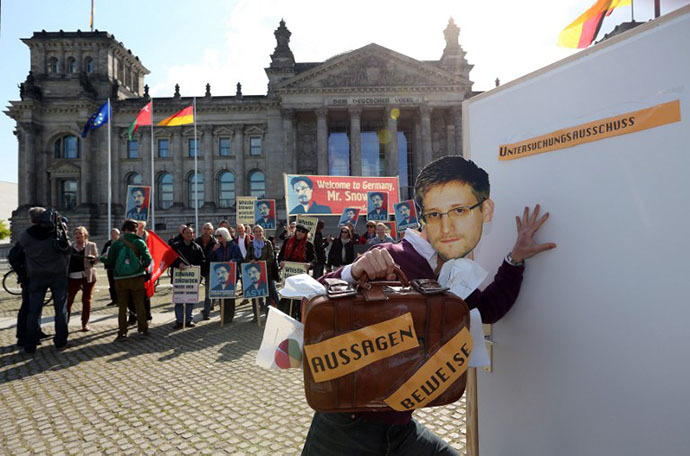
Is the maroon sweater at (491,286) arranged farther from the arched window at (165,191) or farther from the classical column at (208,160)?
the arched window at (165,191)

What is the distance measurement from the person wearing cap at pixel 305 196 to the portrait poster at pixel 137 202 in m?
4.06

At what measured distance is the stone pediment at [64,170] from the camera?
37406 millimetres

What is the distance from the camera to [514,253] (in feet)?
6.16

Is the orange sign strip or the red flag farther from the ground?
the orange sign strip

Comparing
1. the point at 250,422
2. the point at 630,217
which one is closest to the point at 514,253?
the point at 630,217

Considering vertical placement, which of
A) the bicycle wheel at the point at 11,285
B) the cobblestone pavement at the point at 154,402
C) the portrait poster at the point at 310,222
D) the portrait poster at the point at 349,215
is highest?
the portrait poster at the point at 349,215

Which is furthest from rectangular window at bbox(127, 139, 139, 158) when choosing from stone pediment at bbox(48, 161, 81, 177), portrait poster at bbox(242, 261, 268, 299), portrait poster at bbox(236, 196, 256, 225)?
portrait poster at bbox(242, 261, 268, 299)

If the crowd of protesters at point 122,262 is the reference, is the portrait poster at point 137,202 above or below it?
above

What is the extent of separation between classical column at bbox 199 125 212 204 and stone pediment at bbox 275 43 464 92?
919cm

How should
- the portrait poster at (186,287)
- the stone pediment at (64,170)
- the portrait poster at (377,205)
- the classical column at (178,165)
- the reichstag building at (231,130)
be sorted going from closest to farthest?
the portrait poster at (186,287)
the portrait poster at (377,205)
the reichstag building at (231,130)
the stone pediment at (64,170)
the classical column at (178,165)

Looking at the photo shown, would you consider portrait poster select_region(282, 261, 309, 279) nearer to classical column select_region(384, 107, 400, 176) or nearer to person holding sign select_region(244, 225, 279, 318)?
person holding sign select_region(244, 225, 279, 318)

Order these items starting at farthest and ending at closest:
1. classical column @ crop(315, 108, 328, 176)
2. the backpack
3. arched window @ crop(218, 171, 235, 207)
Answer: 1. arched window @ crop(218, 171, 235, 207)
2. classical column @ crop(315, 108, 328, 176)
3. the backpack

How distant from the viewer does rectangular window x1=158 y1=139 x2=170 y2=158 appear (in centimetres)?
3897

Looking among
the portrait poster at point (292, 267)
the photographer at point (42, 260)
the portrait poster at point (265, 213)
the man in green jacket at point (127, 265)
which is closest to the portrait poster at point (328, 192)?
the portrait poster at point (265, 213)
